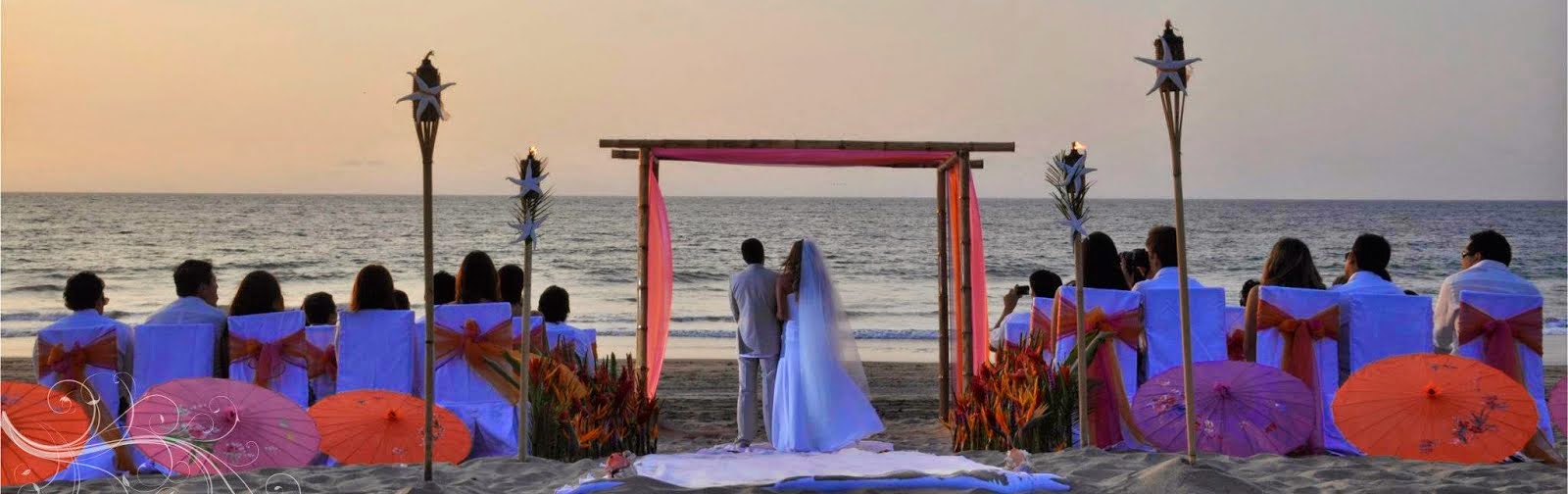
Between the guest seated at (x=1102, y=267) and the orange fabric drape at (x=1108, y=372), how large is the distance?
0.21m

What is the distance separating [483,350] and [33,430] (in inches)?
87.9

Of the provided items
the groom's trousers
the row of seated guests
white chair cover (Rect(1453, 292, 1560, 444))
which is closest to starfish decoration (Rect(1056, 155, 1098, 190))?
the row of seated guests

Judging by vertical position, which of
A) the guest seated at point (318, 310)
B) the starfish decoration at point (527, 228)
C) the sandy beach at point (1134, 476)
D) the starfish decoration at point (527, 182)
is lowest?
the sandy beach at point (1134, 476)

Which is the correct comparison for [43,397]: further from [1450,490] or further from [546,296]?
[1450,490]

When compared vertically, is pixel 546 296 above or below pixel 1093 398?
above

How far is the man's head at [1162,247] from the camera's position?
7387 millimetres

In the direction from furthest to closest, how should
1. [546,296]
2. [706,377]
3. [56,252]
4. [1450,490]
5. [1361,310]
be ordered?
[56,252] → [706,377] → [546,296] → [1361,310] → [1450,490]

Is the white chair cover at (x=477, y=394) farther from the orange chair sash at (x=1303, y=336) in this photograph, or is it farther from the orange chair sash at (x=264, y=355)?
the orange chair sash at (x=1303, y=336)

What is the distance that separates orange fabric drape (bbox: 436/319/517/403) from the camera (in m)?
7.13

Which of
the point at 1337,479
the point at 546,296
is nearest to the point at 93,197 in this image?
the point at 546,296

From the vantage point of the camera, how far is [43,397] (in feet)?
17.7

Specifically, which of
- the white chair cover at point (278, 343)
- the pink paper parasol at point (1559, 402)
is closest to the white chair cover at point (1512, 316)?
the pink paper parasol at point (1559, 402)

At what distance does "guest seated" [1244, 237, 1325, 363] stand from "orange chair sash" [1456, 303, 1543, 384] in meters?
0.77

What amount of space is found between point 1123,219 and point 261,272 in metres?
50.6
